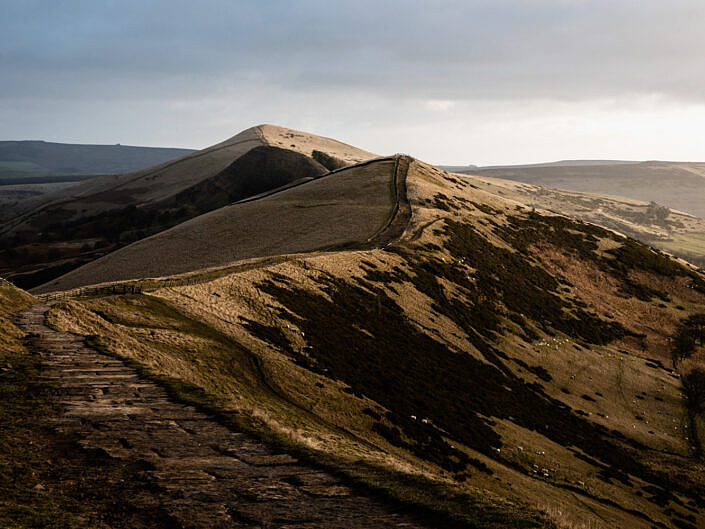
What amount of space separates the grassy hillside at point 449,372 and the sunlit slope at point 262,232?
1350cm

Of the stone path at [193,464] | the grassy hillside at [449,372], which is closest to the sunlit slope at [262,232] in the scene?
the grassy hillside at [449,372]

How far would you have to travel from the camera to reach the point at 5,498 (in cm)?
1434

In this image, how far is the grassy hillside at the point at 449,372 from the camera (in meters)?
26.8

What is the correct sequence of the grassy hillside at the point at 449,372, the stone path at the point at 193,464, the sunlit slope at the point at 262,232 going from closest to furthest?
1. the stone path at the point at 193,464
2. the grassy hillside at the point at 449,372
3. the sunlit slope at the point at 262,232

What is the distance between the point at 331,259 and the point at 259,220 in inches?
1773

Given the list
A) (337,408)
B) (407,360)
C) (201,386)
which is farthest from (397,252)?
(201,386)

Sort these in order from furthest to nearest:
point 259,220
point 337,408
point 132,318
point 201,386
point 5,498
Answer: point 259,220
point 132,318
point 337,408
point 201,386
point 5,498

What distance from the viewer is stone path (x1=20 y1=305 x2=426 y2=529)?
51.0 ft

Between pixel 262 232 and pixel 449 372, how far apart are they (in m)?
57.4

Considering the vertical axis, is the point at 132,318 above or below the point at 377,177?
below

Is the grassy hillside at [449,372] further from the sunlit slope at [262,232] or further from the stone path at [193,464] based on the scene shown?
the sunlit slope at [262,232]

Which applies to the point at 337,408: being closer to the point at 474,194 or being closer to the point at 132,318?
the point at 132,318

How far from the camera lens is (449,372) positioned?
161ft

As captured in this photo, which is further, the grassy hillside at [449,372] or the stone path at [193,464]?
the grassy hillside at [449,372]
